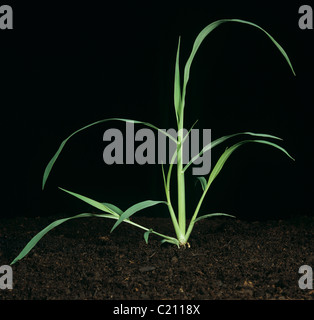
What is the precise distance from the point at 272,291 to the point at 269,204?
854 mm

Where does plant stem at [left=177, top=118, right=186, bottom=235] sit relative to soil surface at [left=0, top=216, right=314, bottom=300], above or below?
above

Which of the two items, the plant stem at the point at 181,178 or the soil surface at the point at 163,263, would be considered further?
the plant stem at the point at 181,178

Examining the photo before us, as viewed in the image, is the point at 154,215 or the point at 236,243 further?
the point at 154,215

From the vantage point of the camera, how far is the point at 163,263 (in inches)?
Result: 57.1

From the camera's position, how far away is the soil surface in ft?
4.20

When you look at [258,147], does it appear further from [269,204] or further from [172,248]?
[172,248]

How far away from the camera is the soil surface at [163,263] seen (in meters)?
1.28

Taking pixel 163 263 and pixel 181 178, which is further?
pixel 181 178

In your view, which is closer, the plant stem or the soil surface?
the soil surface

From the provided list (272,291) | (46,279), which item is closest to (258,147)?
(272,291)

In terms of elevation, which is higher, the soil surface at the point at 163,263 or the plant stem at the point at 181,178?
the plant stem at the point at 181,178

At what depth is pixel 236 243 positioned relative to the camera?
5.42ft

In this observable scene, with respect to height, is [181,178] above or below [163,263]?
above
